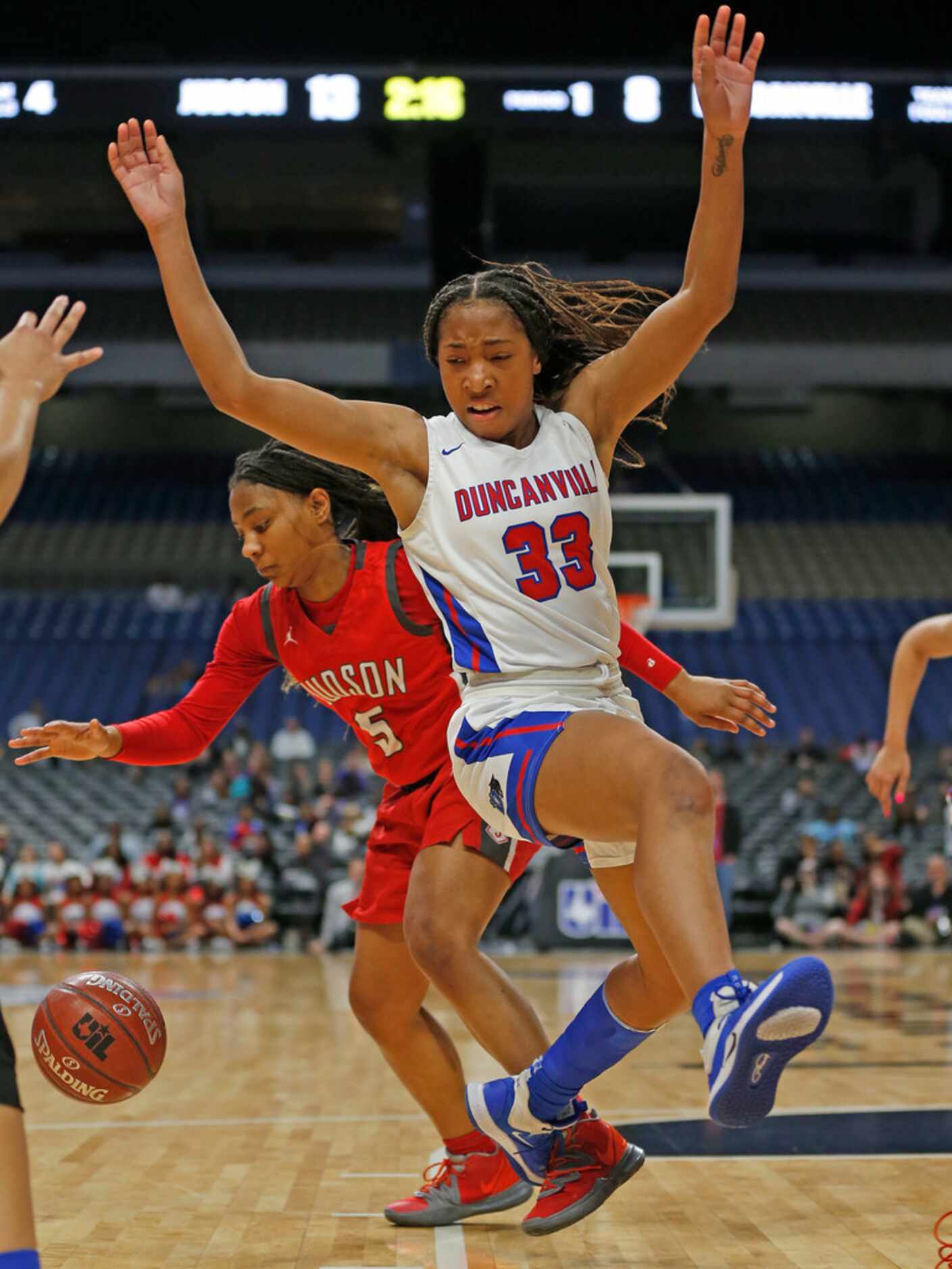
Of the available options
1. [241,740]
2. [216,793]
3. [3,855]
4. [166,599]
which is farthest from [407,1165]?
[166,599]

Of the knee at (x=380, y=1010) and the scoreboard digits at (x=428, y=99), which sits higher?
the scoreboard digits at (x=428, y=99)

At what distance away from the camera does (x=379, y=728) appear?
4500 mm

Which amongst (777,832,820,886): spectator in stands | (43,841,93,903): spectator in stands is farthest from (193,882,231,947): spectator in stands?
(777,832,820,886): spectator in stands

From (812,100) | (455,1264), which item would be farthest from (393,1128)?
(812,100)

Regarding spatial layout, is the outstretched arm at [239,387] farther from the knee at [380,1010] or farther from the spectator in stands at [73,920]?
the spectator in stands at [73,920]

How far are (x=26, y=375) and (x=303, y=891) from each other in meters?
14.2

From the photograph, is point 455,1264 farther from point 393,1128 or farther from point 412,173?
point 412,173

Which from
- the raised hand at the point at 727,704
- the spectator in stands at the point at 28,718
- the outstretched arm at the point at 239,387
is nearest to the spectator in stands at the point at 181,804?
the spectator in stands at the point at 28,718

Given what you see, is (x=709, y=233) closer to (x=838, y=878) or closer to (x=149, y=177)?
(x=149, y=177)

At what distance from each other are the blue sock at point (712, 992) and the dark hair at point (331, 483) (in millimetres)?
1986

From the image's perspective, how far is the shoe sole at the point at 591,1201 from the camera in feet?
13.0

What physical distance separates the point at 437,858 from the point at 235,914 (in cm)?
1269

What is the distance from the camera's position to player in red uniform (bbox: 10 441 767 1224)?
435 centimetres

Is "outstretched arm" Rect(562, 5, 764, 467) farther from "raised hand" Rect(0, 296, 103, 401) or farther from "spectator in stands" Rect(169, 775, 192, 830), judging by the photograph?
"spectator in stands" Rect(169, 775, 192, 830)
